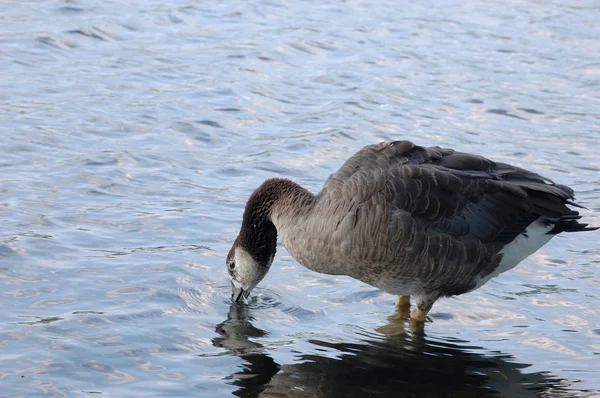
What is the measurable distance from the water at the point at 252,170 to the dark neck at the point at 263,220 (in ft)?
1.69

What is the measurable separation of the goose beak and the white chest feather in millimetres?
2295

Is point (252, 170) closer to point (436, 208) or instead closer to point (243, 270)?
point (243, 270)

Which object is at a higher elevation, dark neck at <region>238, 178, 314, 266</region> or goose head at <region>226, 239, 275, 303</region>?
dark neck at <region>238, 178, 314, 266</region>

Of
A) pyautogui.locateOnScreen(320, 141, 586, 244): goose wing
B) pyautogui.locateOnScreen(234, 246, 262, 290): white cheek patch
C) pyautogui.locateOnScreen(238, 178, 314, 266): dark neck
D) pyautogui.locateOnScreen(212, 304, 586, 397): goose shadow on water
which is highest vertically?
pyautogui.locateOnScreen(320, 141, 586, 244): goose wing

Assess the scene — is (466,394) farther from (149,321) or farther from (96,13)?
(96,13)

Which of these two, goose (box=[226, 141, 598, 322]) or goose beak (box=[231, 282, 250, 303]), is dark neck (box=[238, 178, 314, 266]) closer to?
goose (box=[226, 141, 598, 322])

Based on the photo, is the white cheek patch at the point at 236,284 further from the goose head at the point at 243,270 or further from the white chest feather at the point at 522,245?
the white chest feather at the point at 522,245

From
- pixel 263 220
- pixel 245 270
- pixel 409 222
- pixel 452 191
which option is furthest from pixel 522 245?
pixel 245 270

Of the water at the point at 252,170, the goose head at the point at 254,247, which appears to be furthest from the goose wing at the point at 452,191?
the water at the point at 252,170

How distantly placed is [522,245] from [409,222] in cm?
141

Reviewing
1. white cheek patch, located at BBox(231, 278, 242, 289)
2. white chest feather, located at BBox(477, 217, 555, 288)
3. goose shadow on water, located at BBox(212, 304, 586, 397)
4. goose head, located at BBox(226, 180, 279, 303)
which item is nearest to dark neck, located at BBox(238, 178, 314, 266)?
goose head, located at BBox(226, 180, 279, 303)

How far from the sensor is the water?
8.04m

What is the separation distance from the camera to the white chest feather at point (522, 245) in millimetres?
9273

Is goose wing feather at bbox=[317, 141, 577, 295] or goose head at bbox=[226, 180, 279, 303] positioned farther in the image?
goose head at bbox=[226, 180, 279, 303]
